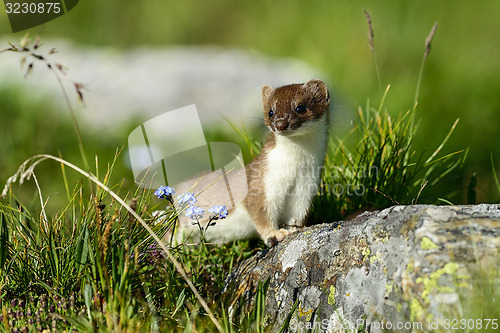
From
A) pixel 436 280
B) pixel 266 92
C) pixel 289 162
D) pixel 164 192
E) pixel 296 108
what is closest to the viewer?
pixel 436 280

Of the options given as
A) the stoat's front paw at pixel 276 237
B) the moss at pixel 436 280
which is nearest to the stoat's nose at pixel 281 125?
the stoat's front paw at pixel 276 237

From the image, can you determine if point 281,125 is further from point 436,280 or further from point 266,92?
point 436,280

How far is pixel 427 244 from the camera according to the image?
255 centimetres

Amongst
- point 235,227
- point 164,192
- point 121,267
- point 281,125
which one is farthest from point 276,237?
point 121,267

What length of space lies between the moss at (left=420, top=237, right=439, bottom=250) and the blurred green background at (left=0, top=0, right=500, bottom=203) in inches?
108

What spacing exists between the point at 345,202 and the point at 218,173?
3.16ft

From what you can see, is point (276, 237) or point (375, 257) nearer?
point (375, 257)

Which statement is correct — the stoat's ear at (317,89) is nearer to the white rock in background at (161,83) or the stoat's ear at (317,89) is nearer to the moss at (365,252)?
the moss at (365,252)

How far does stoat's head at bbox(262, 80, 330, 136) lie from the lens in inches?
136

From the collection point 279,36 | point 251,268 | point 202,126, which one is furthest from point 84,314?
Answer: point 279,36

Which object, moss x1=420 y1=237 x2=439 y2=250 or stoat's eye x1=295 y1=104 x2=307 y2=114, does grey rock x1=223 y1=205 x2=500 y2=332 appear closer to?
moss x1=420 y1=237 x2=439 y2=250

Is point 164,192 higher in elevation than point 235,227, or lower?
higher

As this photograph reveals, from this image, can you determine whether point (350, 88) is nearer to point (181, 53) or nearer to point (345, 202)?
point (181, 53)

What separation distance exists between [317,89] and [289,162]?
0.51m
